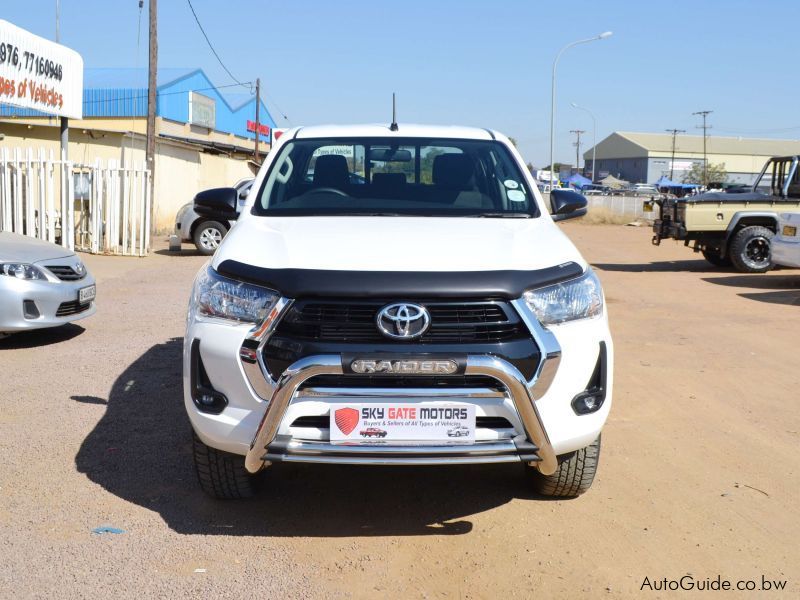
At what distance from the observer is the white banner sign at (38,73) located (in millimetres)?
15031

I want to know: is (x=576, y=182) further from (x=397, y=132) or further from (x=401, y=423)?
(x=401, y=423)

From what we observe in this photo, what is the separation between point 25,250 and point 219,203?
12.4ft

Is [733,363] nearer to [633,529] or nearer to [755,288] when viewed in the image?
[633,529]

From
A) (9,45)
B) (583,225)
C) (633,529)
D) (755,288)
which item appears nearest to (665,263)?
(755,288)

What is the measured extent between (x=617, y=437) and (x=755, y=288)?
9505mm

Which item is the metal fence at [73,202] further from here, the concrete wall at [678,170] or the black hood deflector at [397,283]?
the concrete wall at [678,170]

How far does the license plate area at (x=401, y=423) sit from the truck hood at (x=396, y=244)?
21.0 inches

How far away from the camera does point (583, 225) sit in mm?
37375

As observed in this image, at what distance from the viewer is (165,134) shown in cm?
3888

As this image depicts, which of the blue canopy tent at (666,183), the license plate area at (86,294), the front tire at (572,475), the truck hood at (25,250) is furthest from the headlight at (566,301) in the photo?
the blue canopy tent at (666,183)

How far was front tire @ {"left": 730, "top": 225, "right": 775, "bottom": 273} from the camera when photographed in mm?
15844

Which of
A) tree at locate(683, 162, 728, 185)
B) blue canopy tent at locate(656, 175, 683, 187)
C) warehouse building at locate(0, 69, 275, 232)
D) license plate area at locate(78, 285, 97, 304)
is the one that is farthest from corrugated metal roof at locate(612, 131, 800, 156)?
license plate area at locate(78, 285, 97, 304)

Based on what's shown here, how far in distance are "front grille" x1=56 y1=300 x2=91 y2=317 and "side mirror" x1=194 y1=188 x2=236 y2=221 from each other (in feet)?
11.2

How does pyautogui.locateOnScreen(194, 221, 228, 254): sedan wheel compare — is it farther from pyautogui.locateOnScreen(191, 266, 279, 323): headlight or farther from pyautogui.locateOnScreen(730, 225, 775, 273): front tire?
pyautogui.locateOnScreen(191, 266, 279, 323): headlight
